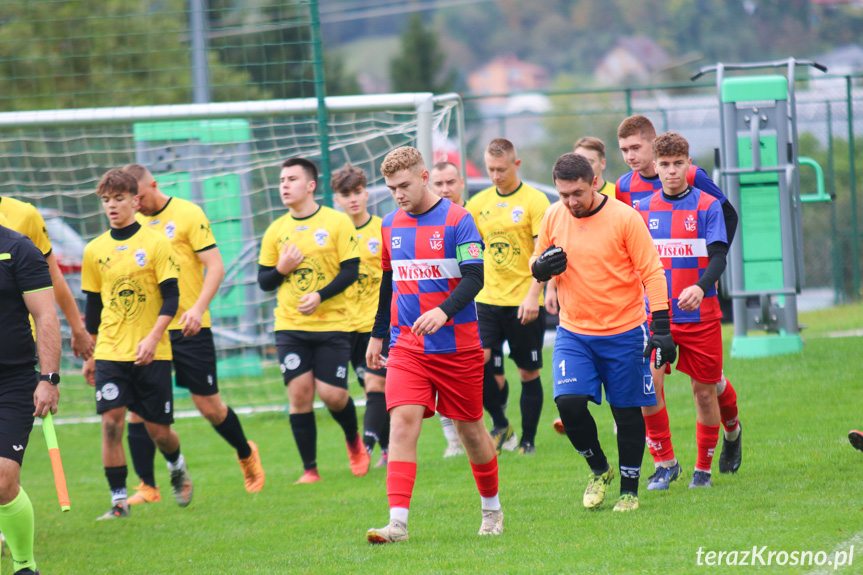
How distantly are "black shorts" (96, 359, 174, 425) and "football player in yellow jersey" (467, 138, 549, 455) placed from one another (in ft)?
7.82

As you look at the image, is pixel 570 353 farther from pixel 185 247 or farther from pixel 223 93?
pixel 223 93

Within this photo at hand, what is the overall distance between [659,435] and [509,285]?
2.16 m

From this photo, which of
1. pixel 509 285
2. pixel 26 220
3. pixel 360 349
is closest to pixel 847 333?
pixel 509 285

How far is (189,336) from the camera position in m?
6.99

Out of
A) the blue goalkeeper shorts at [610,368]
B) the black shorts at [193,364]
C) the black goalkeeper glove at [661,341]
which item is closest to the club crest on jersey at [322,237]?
the black shorts at [193,364]

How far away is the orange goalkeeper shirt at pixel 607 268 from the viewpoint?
5.13 m

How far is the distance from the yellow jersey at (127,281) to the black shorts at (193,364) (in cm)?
50

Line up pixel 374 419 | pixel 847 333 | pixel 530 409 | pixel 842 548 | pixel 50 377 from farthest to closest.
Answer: pixel 847 333 < pixel 374 419 < pixel 530 409 < pixel 50 377 < pixel 842 548

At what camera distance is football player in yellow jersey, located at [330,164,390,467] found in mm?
7695

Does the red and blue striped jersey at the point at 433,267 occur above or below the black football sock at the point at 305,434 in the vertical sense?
above

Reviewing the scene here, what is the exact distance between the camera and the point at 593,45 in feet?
370

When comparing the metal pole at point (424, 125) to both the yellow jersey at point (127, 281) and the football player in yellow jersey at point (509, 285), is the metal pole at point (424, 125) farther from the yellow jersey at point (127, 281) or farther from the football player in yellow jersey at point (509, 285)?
the yellow jersey at point (127, 281)

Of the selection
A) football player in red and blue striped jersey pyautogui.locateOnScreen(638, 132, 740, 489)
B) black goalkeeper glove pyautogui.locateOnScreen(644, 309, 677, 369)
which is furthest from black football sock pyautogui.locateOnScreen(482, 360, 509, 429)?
black goalkeeper glove pyautogui.locateOnScreen(644, 309, 677, 369)

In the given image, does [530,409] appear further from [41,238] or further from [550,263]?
[41,238]
